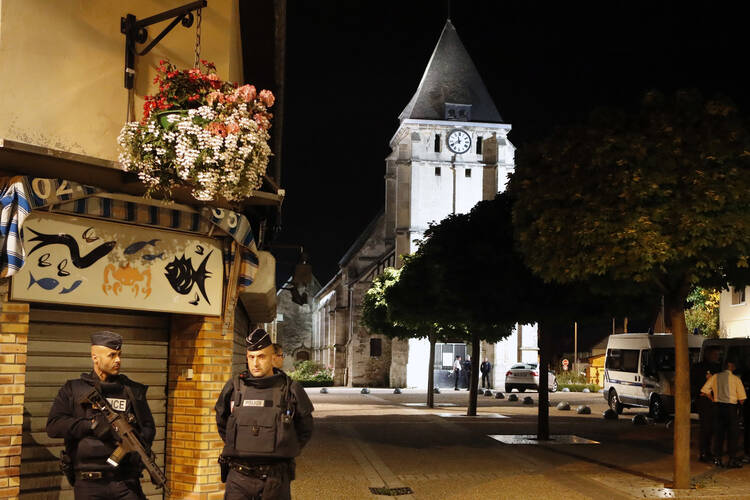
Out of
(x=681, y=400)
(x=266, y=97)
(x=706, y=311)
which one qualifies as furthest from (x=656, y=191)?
(x=706, y=311)

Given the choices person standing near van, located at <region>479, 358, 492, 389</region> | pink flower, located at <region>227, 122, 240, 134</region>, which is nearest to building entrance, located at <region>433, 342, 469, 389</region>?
person standing near van, located at <region>479, 358, 492, 389</region>

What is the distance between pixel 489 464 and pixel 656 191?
557 cm

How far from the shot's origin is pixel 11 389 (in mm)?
7121

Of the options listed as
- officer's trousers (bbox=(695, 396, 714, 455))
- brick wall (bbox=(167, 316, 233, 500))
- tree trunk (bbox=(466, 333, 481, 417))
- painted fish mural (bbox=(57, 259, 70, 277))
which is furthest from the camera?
tree trunk (bbox=(466, 333, 481, 417))

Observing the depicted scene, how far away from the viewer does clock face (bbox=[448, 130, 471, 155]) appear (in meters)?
63.6

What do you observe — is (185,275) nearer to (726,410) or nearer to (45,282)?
(45,282)

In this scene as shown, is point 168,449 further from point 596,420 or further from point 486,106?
point 486,106

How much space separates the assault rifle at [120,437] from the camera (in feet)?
19.5

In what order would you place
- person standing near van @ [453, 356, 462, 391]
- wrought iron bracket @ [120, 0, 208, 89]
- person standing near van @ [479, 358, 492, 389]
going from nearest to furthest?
wrought iron bracket @ [120, 0, 208, 89] → person standing near van @ [479, 358, 492, 389] → person standing near van @ [453, 356, 462, 391]

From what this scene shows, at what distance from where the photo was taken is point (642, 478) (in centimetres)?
1335

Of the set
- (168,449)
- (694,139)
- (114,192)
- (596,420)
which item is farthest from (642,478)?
(596,420)

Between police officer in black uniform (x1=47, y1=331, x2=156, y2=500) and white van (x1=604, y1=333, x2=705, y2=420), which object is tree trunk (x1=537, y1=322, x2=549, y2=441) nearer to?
white van (x1=604, y1=333, x2=705, y2=420)

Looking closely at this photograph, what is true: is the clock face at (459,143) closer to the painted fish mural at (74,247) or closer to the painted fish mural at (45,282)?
the painted fish mural at (74,247)

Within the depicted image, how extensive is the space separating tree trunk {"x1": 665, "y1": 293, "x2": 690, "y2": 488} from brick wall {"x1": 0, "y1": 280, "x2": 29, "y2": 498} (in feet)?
28.5
